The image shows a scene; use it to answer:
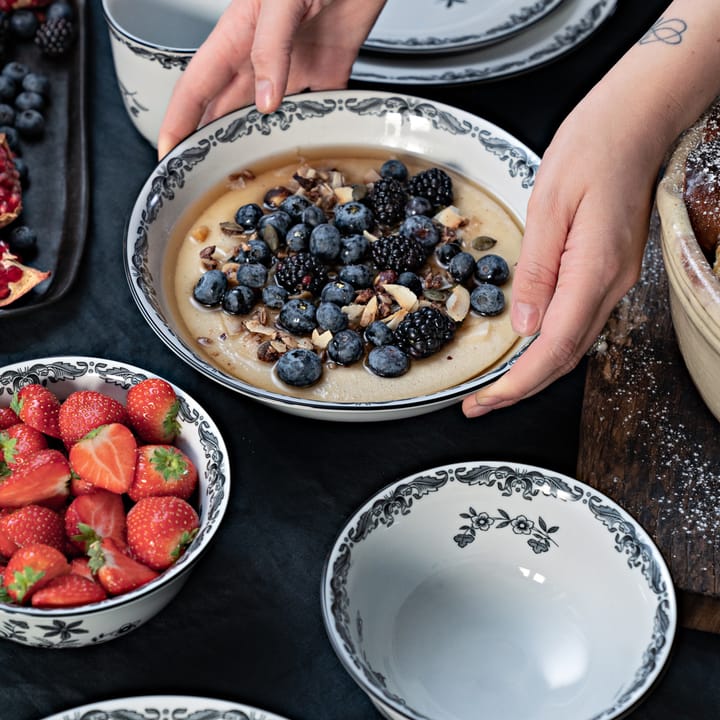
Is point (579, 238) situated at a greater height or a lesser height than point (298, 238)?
greater

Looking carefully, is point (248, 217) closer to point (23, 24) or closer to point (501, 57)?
point (501, 57)

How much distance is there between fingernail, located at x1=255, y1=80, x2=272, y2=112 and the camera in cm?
129

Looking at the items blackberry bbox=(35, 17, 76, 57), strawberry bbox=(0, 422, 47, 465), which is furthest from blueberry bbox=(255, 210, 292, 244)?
blackberry bbox=(35, 17, 76, 57)

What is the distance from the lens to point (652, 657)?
0.85 m

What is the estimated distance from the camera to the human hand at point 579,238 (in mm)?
986

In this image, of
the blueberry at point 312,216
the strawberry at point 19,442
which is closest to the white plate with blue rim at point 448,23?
the blueberry at point 312,216

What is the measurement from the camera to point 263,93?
1291mm

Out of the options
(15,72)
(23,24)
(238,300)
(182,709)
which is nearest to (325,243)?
(238,300)

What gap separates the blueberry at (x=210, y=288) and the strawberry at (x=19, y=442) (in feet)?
0.96

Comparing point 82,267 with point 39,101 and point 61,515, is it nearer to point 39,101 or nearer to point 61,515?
point 39,101

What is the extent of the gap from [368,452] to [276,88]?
540 millimetres

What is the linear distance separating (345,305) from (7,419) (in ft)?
1.41

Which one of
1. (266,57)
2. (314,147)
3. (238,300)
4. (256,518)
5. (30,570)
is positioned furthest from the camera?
(314,147)

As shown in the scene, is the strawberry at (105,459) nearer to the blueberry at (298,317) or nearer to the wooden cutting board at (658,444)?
the blueberry at (298,317)
